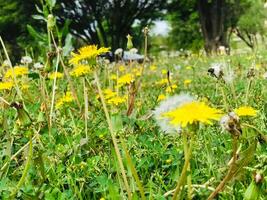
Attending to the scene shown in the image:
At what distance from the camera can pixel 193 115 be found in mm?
775

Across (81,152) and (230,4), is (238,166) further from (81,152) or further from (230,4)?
(230,4)

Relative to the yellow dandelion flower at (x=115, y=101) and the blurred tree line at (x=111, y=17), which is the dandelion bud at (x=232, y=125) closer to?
the yellow dandelion flower at (x=115, y=101)

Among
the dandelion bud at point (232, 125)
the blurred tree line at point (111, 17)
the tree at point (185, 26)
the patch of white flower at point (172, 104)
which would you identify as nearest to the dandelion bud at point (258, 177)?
the dandelion bud at point (232, 125)

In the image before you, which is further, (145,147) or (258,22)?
(258,22)

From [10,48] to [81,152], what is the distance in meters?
26.5

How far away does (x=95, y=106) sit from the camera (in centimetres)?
244

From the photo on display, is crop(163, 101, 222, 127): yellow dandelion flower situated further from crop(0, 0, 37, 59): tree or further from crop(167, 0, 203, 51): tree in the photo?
crop(167, 0, 203, 51): tree

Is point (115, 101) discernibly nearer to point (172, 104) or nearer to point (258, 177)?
point (172, 104)

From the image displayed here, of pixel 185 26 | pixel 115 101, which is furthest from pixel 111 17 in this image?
pixel 115 101

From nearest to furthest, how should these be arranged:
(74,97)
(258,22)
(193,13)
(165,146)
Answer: (165,146) < (74,97) < (193,13) < (258,22)

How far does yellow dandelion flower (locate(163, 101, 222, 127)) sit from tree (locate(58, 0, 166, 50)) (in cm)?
2246

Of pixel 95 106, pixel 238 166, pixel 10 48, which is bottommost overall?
pixel 10 48

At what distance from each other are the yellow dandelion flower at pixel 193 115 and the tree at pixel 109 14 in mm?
22456

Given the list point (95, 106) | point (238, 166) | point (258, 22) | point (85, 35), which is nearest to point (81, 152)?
point (238, 166)
